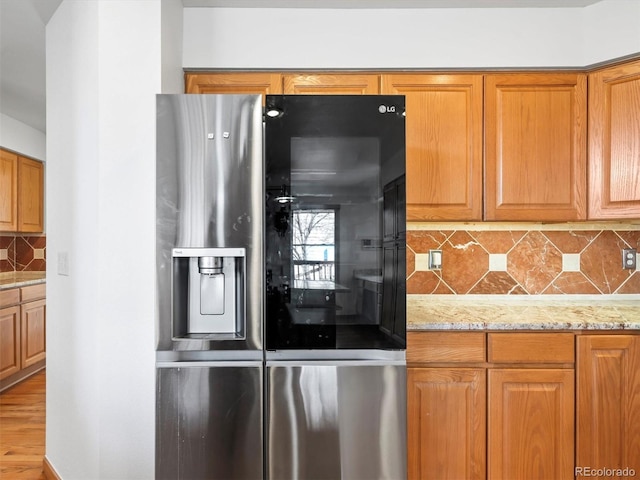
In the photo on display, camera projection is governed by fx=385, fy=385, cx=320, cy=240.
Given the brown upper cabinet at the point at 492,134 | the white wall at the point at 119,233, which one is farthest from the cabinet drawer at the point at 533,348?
the white wall at the point at 119,233

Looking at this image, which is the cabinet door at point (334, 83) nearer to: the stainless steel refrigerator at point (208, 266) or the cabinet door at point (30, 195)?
the stainless steel refrigerator at point (208, 266)

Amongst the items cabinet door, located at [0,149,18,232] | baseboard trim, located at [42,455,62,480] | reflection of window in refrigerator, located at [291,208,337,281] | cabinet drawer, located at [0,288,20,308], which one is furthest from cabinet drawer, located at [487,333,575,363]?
cabinet door, located at [0,149,18,232]

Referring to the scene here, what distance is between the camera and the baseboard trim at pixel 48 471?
1.94 m

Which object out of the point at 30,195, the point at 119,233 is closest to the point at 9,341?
the point at 30,195

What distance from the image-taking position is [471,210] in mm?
2059

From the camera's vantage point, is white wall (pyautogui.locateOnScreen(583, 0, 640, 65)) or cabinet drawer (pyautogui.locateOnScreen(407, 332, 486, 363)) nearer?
cabinet drawer (pyautogui.locateOnScreen(407, 332, 486, 363))

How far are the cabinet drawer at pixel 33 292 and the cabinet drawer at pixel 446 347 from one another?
335cm

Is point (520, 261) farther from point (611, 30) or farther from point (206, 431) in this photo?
point (206, 431)

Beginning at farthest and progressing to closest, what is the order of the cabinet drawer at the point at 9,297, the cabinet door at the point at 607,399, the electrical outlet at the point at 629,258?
the cabinet drawer at the point at 9,297 < the electrical outlet at the point at 629,258 < the cabinet door at the point at 607,399

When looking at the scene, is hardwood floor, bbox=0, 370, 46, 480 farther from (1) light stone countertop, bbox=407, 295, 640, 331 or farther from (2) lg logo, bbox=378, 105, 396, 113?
(2) lg logo, bbox=378, 105, 396, 113

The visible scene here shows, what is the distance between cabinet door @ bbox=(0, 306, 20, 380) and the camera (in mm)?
3152

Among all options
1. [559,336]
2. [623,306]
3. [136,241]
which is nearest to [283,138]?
[136,241]

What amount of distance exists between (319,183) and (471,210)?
0.98m

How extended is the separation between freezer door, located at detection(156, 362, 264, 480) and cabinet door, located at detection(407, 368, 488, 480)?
0.72 meters
